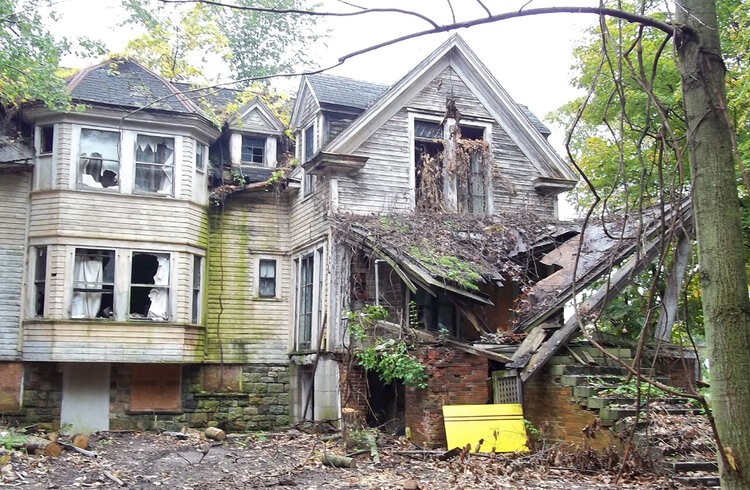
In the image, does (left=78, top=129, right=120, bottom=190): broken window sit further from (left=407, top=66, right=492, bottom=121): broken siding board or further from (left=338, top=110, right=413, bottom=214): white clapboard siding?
(left=407, top=66, right=492, bottom=121): broken siding board

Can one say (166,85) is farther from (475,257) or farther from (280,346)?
(475,257)

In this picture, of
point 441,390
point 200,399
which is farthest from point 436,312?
point 200,399

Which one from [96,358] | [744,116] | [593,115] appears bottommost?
[96,358]

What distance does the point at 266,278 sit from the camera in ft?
65.0

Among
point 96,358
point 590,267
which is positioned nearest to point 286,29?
point 96,358

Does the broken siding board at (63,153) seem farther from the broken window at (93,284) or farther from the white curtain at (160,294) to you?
the white curtain at (160,294)

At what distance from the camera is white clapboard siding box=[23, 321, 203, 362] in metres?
16.7

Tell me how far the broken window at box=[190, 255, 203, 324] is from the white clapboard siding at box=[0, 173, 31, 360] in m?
4.19

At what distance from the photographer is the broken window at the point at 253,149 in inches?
813

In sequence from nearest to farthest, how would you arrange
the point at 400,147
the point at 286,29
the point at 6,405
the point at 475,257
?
the point at 475,257 < the point at 6,405 < the point at 400,147 < the point at 286,29

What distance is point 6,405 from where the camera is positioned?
54.9 ft

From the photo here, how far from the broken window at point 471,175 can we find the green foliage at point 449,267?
151 inches

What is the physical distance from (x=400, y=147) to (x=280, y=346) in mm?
6507

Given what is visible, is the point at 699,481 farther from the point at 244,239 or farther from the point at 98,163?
the point at 98,163
